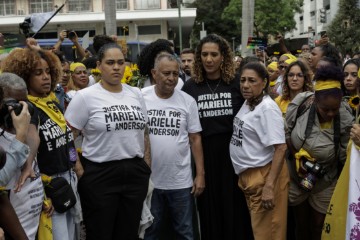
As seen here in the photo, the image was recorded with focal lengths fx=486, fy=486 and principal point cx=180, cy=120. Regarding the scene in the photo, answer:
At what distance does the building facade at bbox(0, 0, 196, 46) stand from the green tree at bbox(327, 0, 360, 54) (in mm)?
14956

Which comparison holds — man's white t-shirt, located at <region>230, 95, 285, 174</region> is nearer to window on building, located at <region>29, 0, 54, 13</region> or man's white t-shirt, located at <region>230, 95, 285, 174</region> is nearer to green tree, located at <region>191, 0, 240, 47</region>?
window on building, located at <region>29, 0, 54, 13</region>

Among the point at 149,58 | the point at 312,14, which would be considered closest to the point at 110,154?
the point at 149,58

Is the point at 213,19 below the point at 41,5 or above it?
below

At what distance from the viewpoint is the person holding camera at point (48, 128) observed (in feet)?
12.5

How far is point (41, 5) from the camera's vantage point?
47.9 meters

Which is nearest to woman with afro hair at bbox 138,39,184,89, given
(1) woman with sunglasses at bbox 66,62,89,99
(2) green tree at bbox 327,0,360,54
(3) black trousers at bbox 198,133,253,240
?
(3) black trousers at bbox 198,133,253,240

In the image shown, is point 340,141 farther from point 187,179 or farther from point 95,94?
point 95,94

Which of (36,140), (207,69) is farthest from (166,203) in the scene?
(36,140)

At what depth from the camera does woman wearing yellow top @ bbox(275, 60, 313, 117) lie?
585cm

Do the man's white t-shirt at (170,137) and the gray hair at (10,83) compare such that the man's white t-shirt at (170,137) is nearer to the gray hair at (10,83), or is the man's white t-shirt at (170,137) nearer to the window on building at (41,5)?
the gray hair at (10,83)

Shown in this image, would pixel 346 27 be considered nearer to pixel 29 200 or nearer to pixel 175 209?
pixel 175 209

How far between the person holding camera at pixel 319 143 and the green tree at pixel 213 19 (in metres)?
50.7

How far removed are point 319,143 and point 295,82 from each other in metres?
1.40

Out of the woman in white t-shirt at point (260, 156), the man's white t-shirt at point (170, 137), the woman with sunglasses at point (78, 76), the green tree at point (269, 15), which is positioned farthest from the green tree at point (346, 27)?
the man's white t-shirt at point (170, 137)
